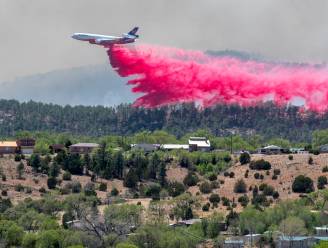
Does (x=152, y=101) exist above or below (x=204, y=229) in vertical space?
above

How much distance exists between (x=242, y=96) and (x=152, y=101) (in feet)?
65.5

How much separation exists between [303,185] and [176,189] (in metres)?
20.8

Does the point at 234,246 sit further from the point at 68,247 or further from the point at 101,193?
the point at 101,193

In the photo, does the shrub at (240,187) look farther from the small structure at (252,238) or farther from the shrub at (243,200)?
the small structure at (252,238)

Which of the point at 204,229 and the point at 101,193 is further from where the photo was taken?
the point at 101,193

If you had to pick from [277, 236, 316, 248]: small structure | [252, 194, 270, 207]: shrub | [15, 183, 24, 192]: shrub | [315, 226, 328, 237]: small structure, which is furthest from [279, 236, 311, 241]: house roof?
[15, 183, 24, 192]: shrub

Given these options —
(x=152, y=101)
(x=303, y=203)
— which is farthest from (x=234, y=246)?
(x=152, y=101)

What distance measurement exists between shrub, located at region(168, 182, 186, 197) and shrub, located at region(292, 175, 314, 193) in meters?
18.5

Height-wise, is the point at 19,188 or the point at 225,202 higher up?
the point at 19,188

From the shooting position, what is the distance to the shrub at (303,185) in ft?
617

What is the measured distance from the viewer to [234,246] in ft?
473

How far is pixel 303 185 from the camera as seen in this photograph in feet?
618

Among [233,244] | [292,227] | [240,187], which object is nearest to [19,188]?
[240,187]

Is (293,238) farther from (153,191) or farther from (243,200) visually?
(153,191)
